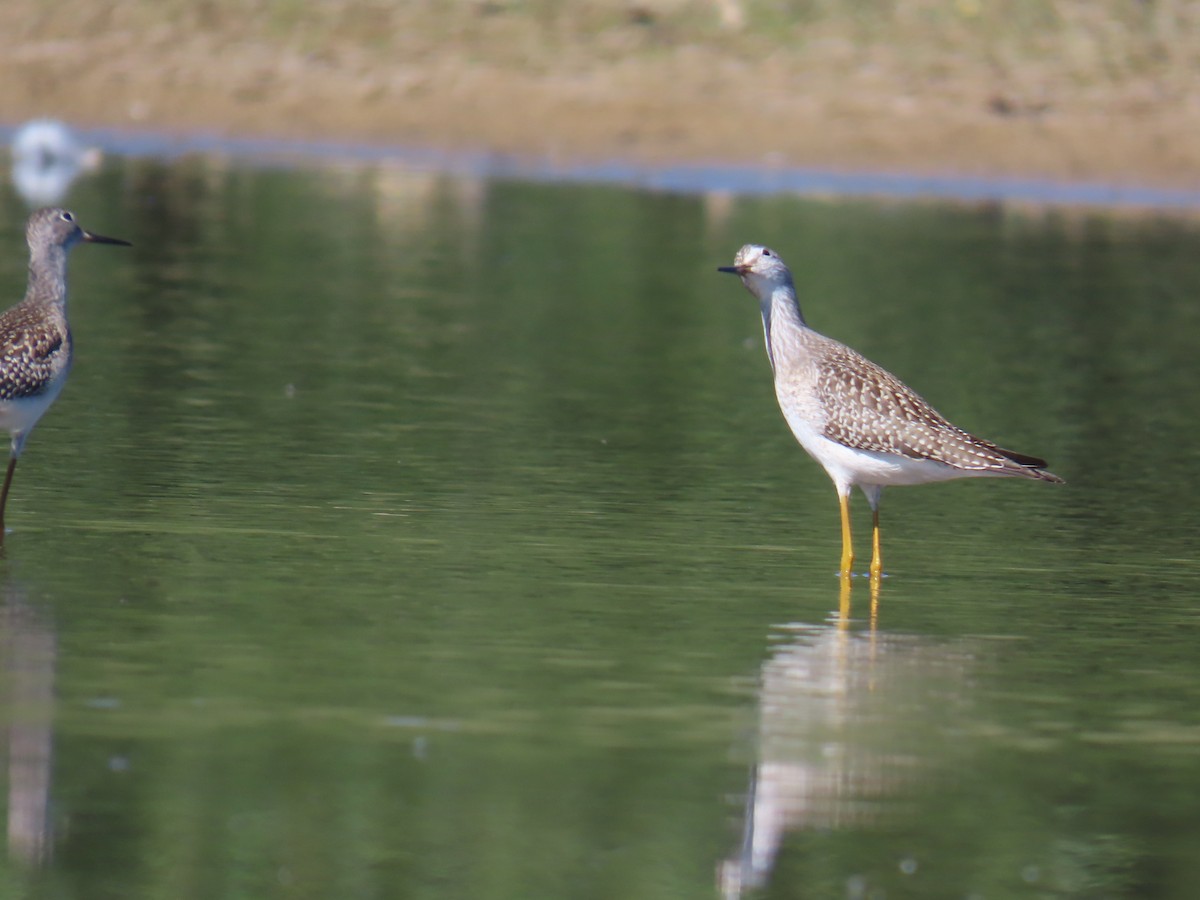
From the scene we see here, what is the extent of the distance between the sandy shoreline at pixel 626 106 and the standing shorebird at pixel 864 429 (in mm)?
27733

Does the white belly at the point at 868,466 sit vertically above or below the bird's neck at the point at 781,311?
below

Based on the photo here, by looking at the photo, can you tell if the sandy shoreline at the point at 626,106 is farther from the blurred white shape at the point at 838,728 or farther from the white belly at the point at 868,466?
the blurred white shape at the point at 838,728

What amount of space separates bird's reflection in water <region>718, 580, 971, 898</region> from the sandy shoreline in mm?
30400

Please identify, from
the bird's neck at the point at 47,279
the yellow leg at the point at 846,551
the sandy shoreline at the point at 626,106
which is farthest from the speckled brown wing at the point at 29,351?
the sandy shoreline at the point at 626,106

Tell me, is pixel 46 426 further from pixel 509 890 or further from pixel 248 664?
pixel 509 890

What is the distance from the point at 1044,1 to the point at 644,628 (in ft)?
126

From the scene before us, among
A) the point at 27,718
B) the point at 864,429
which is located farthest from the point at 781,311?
the point at 27,718

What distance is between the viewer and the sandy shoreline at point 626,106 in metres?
41.2

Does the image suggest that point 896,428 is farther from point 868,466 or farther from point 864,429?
point 868,466

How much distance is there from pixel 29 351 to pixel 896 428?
474 centimetres

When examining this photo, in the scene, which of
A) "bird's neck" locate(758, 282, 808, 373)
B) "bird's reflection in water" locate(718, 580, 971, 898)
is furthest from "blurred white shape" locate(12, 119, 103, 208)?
"bird's reflection in water" locate(718, 580, 971, 898)

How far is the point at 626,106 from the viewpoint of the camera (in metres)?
43.1

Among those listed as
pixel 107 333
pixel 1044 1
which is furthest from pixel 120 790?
pixel 1044 1

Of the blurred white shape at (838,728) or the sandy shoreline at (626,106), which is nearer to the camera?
the blurred white shape at (838,728)
